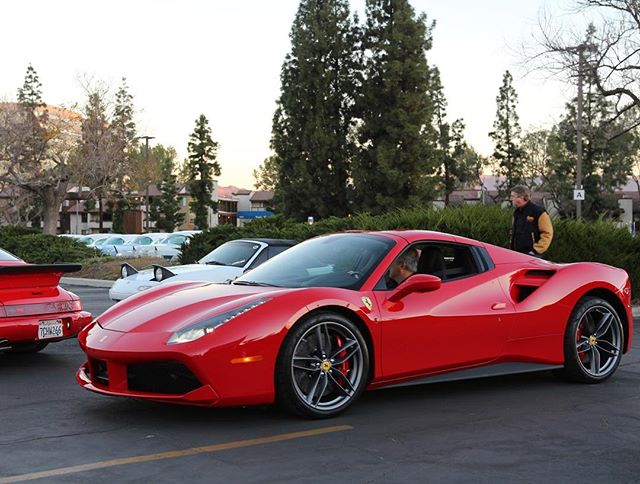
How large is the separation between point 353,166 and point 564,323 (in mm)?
44648

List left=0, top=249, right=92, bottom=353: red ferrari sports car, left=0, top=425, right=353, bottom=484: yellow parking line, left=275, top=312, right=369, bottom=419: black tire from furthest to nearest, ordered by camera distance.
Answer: left=0, top=249, right=92, bottom=353: red ferrari sports car < left=275, top=312, right=369, bottom=419: black tire < left=0, top=425, right=353, bottom=484: yellow parking line

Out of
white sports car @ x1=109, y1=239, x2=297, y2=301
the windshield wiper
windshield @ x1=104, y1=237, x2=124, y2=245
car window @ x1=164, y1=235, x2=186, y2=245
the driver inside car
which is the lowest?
windshield @ x1=104, y1=237, x2=124, y2=245

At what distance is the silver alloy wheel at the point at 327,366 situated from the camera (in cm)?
591

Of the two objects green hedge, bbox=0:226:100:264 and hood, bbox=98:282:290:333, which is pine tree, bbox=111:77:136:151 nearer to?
green hedge, bbox=0:226:100:264

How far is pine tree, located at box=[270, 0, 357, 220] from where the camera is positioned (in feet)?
174

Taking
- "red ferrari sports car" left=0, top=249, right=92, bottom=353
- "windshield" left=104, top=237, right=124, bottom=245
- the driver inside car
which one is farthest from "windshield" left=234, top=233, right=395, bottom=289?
"windshield" left=104, top=237, right=124, bottom=245

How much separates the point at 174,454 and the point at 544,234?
21.6 ft

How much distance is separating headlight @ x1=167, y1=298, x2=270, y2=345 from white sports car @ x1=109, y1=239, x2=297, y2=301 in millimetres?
6832

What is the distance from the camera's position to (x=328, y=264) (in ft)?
22.1

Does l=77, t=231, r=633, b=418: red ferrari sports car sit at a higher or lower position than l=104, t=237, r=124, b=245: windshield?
higher

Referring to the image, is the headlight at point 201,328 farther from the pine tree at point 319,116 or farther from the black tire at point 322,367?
the pine tree at point 319,116

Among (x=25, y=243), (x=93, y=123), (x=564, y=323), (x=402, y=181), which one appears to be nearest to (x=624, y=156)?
(x=402, y=181)

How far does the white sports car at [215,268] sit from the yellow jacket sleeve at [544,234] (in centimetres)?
424

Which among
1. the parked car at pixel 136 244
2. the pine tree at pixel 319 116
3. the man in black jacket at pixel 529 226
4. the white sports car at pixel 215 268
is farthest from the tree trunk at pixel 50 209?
the man in black jacket at pixel 529 226
